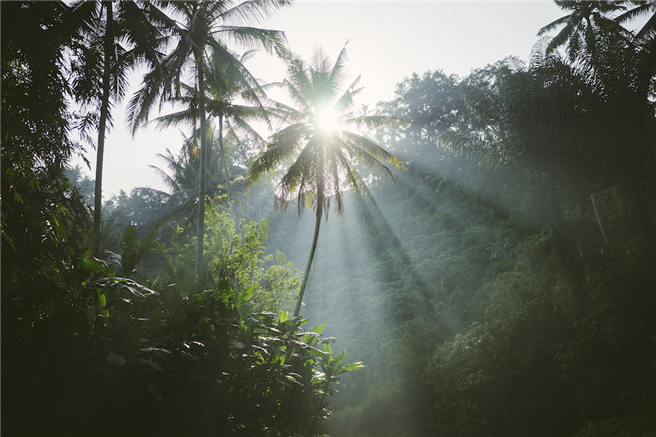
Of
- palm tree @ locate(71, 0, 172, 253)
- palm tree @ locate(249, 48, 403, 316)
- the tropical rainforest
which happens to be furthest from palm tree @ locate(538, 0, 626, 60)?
palm tree @ locate(71, 0, 172, 253)

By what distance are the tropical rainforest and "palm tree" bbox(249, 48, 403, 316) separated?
8 centimetres

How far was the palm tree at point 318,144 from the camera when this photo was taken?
11398mm

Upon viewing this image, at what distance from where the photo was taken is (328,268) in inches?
1038

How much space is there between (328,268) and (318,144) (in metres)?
15.8

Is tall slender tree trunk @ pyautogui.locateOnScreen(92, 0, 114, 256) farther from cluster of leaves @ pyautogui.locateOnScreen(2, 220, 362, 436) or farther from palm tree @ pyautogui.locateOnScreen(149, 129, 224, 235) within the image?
palm tree @ pyautogui.locateOnScreen(149, 129, 224, 235)

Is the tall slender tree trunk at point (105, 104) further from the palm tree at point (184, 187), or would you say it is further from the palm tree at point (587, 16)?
the palm tree at point (587, 16)

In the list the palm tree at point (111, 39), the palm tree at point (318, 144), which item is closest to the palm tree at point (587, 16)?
the palm tree at point (318, 144)

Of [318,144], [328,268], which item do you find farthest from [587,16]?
[328,268]

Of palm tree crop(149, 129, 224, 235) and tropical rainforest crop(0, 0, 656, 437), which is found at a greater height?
palm tree crop(149, 129, 224, 235)

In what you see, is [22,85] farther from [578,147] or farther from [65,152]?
[578,147]

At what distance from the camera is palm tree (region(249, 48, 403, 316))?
1140cm

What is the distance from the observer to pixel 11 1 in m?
3.34

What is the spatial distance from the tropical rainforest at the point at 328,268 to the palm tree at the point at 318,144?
0.08 m

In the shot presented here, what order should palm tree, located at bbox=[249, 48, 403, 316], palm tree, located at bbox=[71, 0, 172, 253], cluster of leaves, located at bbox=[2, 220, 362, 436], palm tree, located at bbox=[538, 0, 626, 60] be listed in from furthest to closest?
palm tree, located at bbox=[538, 0, 626, 60] < palm tree, located at bbox=[249, 48, 403, 316] < palm tree, located at bbox=[71, 0, 172, 253] < cluster of leaves, located at bbox=[2, 220, 362, 436]
